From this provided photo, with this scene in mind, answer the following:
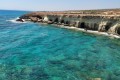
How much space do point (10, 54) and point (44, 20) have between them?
64.5m

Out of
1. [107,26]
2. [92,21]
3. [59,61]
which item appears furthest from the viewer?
[92,21]

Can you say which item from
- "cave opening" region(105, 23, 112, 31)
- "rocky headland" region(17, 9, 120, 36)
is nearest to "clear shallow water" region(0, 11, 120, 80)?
"rocky headland" region(17, 9, 120, 36)

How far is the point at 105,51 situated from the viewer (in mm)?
44062

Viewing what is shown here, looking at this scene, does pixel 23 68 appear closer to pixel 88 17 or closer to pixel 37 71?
pixel 37 71

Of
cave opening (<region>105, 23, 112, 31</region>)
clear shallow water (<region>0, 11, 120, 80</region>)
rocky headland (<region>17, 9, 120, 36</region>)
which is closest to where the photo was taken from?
clear shallow water (<region>0, 11, 120, 80</region>)

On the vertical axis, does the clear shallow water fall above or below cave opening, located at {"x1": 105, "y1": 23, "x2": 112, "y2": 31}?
below

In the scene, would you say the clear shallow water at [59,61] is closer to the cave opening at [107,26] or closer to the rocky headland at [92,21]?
the rocky headland at [92,21]

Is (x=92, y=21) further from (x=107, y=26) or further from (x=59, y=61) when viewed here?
(x=59, y=61)

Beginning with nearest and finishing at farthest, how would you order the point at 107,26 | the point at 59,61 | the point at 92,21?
1. the point at 59,61
2. the point at 107,26
3. the point at 92,21

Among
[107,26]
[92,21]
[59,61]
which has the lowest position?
[59,61]

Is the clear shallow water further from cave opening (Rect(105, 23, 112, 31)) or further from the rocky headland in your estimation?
cave opening (Rect(105, 23, 112, 31))

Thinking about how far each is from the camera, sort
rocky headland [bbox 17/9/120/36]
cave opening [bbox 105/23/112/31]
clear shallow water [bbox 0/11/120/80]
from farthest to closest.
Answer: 1. cave opening [bbox 105/23/112/31]
2. rocky headland [bbox 17/9/120/36]
3. clear shallow water [bbox 0/11/120/80]

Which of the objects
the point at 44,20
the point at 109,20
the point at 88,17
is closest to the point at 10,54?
the point at 109,20

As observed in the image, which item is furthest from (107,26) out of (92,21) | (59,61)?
(59,61)
